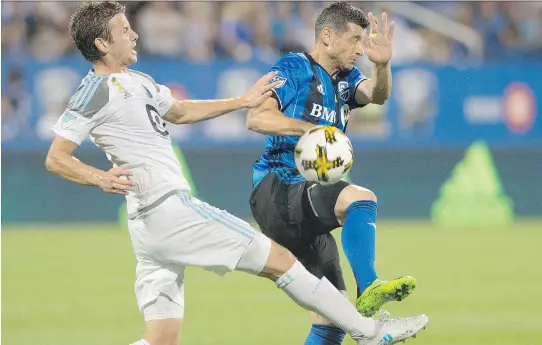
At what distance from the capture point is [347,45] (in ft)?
23.2

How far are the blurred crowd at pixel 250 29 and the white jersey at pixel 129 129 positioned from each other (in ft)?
35.7

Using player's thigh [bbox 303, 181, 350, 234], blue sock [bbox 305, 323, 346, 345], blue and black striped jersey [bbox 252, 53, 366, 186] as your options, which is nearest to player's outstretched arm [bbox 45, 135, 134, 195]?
player's thigh [bbox 303, 181, 350, 234]

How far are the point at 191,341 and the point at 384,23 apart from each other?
3.07m

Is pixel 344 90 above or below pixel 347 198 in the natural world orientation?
above

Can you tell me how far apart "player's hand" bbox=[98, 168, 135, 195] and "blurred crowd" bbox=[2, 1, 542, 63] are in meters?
11.3

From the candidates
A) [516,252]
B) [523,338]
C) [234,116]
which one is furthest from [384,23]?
[234,116]

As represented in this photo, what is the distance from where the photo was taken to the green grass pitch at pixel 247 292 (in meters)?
8.94

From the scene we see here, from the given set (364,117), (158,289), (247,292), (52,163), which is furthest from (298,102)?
(364,117)

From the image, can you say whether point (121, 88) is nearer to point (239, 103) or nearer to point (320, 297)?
point (239, 103)

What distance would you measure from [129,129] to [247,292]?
5892 mm

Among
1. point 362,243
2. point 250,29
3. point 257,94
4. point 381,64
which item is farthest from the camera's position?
point 250,29

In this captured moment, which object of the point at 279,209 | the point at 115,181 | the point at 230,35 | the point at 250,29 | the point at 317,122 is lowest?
the point at 115,181

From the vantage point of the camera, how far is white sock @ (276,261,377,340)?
6.12m

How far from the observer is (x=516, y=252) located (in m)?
13.9
